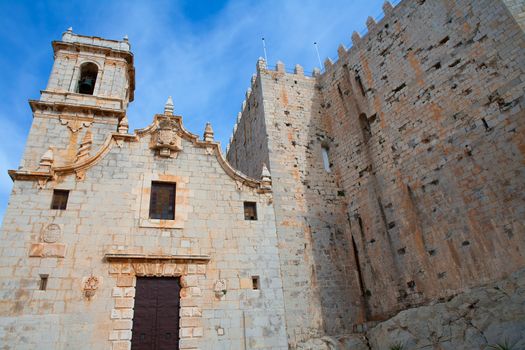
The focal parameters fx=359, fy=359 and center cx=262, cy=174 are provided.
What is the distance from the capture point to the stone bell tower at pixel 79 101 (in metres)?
13.6

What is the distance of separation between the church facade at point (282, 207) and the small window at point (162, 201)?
1.9 inches

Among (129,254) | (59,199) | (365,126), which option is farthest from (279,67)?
(129,254)

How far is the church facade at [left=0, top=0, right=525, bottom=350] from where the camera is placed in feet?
32.7

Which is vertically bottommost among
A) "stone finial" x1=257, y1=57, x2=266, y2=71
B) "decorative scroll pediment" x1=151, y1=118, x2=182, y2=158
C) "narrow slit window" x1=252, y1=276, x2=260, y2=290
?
"narrow slit window" x1=252, y1=276, x2=260, y2=290

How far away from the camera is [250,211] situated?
41.1ft

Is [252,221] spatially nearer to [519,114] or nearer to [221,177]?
[221,177]

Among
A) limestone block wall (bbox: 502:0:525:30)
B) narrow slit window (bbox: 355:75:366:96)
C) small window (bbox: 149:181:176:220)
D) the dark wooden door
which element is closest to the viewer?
the dark wooden door

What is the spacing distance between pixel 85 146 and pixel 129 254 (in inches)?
199

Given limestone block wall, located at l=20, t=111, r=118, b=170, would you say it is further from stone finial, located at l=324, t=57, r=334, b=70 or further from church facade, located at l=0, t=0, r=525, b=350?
stone finial, located at l=324, t=57, r=334, b=70

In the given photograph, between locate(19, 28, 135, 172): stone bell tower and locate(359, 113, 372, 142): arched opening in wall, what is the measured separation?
1028 centimetres

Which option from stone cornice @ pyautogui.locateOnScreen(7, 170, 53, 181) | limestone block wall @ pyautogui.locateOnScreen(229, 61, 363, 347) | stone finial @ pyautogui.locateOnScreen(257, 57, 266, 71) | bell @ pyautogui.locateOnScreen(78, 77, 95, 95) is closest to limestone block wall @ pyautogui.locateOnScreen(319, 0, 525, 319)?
limestone block wall @ pyautogui.locateOnScreen(229, 61, 363, 347)

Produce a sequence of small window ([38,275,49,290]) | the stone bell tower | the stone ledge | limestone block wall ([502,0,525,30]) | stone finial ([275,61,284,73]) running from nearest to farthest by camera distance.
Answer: small window ([38,275,49,290]) → the stone ledge → limestone block wall ([502,0,525,30]) → the stone bell tower → stone finial ([275,61,284,73])

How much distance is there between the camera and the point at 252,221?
12188 millimetres

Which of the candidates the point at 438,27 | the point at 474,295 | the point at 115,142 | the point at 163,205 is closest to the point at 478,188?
the point at 474,295
